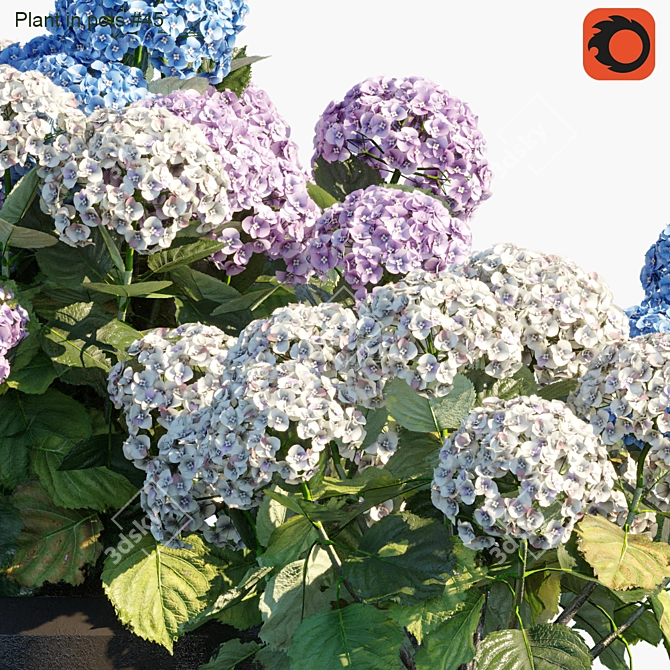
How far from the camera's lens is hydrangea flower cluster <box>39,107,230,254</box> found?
104 inches

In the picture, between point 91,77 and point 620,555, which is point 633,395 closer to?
point 620,555

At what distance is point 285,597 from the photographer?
2.27 metres

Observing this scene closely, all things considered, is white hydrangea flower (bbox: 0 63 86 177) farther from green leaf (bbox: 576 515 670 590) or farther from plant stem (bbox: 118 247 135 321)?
green leaf (bbox: 576 515 670 590)

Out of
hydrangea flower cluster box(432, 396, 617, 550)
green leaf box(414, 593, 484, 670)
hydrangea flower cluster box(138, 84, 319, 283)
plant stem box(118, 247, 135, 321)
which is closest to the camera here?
hydrangea flower cluster box(432, 396, 617, 550)

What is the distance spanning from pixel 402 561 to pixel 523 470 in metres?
0.37

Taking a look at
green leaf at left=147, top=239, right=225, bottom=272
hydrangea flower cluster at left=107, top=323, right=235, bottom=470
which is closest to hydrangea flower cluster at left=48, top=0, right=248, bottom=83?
green leaf at left=147, top=239, right=225, bottom=272

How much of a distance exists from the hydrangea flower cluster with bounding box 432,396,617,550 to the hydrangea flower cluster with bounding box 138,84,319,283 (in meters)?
1.11

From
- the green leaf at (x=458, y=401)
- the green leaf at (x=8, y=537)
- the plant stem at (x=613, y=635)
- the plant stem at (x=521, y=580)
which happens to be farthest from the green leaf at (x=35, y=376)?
the plant stem at (x=613, y=635)

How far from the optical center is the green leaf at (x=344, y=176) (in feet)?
11.0

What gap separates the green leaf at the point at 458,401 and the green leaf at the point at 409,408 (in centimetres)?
3

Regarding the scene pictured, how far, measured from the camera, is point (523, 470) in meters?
2.00

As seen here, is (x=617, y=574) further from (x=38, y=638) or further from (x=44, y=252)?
(x=44, y=252)

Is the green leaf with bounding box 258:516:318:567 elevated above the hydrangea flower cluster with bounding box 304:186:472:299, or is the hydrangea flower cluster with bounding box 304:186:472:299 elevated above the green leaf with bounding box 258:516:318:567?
the hydrangea flower cluster with bounding box 304:186:472:299

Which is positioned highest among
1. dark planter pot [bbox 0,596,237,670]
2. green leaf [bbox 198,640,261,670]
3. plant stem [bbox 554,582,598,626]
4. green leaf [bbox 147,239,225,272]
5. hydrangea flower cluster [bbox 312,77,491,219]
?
hydrangea flower cluster [bbox 312,77,491,219]
